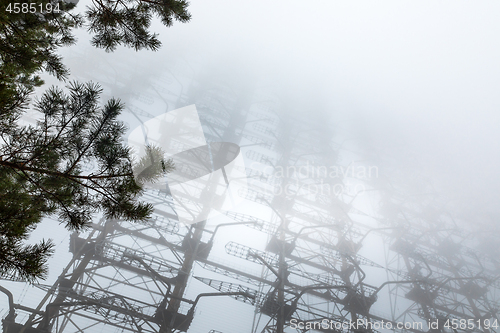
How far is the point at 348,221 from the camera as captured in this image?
1770 centimetres

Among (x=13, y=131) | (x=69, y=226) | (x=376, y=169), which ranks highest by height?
(x=376, y=169)

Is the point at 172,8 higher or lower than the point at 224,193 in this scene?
lower

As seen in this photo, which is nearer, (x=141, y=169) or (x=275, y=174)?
(x=141, y=169)

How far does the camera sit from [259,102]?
82.2ft

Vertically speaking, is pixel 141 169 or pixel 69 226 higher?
pixel 141 169

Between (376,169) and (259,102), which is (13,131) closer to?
(259,102)

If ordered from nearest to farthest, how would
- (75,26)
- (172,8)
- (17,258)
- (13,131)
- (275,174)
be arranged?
(17,258) < (13,131) < (172,8) < (75,26) < (275,174)

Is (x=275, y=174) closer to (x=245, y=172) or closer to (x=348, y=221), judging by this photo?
(x=245, y=172)

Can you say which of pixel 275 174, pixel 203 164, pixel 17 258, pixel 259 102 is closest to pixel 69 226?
pixel 17 258

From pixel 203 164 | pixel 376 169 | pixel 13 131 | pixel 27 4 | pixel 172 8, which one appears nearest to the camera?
pixel 13 131

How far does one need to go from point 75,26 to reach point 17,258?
398cm

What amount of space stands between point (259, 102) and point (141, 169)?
2275 cm

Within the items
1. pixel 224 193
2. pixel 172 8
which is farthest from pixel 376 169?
pixel 172 8

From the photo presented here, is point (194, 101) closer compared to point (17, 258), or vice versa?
point (17, 258)
